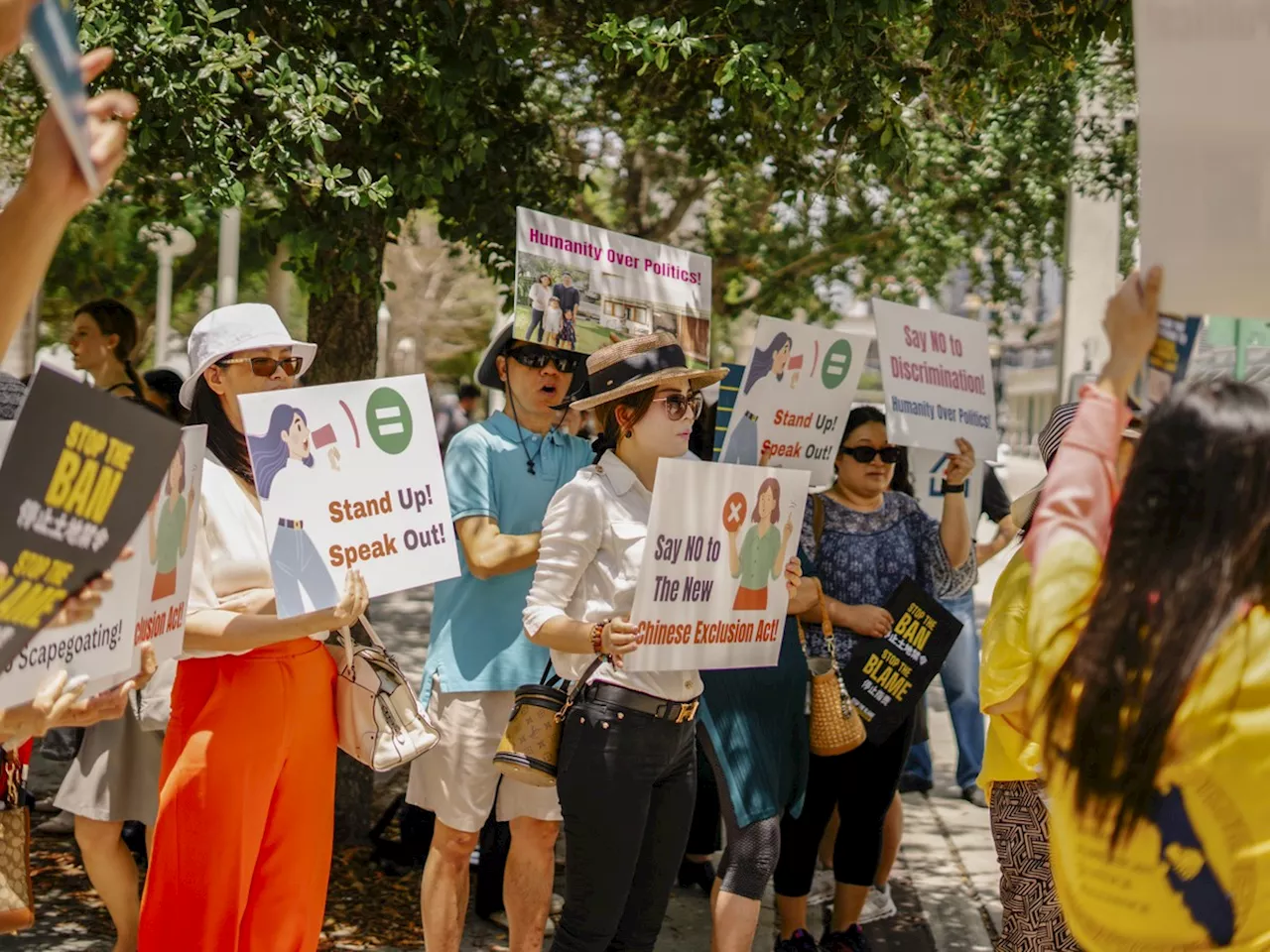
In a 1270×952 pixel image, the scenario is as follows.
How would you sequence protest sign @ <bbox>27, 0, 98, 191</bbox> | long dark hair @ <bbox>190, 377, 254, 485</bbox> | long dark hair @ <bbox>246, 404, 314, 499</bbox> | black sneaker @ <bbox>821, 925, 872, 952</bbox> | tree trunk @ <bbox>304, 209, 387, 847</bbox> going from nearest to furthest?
1. protest sign @ <bbox>27, 0, 98, 191</bbox>
2. long dark hair @ <bbox>246, 404, 314, 499</bbox>
3. long dark hair @ <bbox>190, 377, 254, 485</bbox>
4. black sneaker @ <bbox>821, 925, 872, 952</bbox>
5. tree trunk @ <bbox>304, 209, 387, 847</bbox>

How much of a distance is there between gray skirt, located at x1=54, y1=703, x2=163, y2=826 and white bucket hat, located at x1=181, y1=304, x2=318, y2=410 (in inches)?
68.1

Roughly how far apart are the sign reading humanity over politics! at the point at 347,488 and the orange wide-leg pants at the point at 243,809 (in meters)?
0.26

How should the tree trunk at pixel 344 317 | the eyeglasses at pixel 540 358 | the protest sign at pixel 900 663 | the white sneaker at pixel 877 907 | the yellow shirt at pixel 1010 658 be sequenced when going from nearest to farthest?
the yellow shirt at pixel 1010 658 → the eyeglasses at pixel 540 358 → the protest sign at pixel 900 663 → the tree trunk at pixel 344 317 → the white sneaker at pixel 877 907

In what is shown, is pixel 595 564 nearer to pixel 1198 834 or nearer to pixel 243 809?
pixel 243 809

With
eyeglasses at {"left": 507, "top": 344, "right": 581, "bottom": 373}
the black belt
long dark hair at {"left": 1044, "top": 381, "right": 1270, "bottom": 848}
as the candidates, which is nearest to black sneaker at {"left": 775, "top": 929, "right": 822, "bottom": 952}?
the black belt

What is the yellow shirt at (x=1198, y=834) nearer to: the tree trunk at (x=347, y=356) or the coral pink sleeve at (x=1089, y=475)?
the coral pink sleeve at (x=1089, y=475)

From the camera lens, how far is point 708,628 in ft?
13.9

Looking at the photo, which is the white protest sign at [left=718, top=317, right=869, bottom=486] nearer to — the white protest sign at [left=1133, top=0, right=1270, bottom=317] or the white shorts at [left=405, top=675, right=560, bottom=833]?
the white shorts at [left=405, top=675, right=560, bottom=833]

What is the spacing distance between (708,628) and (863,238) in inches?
292

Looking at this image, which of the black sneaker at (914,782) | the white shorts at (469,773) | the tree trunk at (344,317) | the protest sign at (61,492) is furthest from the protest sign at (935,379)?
the protest sign at (61,492)

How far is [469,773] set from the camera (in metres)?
4.67

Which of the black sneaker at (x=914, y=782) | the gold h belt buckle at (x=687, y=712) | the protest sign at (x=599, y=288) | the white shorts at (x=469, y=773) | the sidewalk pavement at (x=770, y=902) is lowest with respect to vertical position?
the sidewalk pavement at (x=770, y=902)

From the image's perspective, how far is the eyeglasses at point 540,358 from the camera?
5.00 metres

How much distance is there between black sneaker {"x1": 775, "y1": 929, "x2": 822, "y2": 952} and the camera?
5.23 meters
